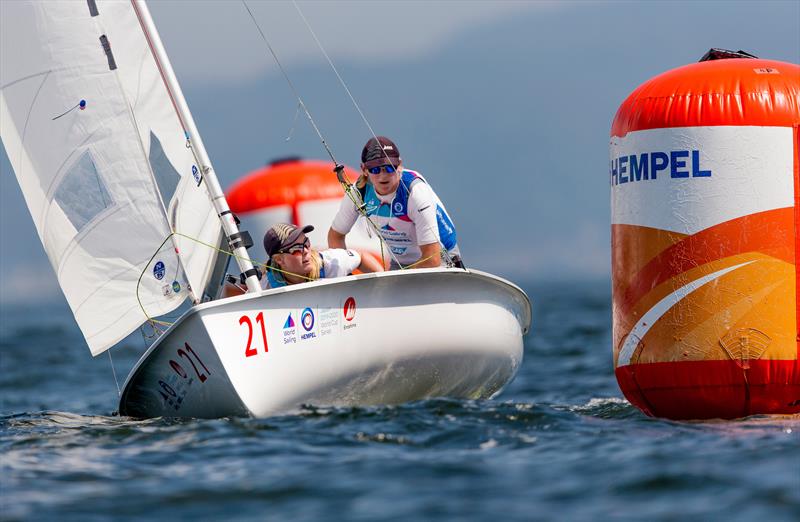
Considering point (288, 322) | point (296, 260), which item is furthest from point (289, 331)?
point (296, 260)

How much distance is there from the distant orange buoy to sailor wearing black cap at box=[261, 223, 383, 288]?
5.57ft

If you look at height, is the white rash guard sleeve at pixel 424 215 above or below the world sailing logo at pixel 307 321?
above

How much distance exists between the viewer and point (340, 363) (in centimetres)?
698

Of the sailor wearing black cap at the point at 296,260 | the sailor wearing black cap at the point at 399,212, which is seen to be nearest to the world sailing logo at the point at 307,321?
the sailor wearing black cap at the point at 296,260

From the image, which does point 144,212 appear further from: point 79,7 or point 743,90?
point 743,90

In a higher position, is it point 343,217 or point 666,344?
point 343,217

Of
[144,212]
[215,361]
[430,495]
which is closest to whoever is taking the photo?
[430,495]

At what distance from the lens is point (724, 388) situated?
21.9 ft

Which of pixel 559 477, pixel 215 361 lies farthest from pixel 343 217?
pixel 559 477

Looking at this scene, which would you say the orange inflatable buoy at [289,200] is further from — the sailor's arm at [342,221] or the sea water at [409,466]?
the sea water at [409,466]

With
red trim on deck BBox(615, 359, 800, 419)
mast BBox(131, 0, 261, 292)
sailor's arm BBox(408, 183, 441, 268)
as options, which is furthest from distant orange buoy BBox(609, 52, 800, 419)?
mast BBox(131, 0, 261, 292)

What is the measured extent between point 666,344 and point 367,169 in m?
2.13

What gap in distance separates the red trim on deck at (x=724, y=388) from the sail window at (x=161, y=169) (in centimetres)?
305

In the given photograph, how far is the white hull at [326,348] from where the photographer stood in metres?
6.60
